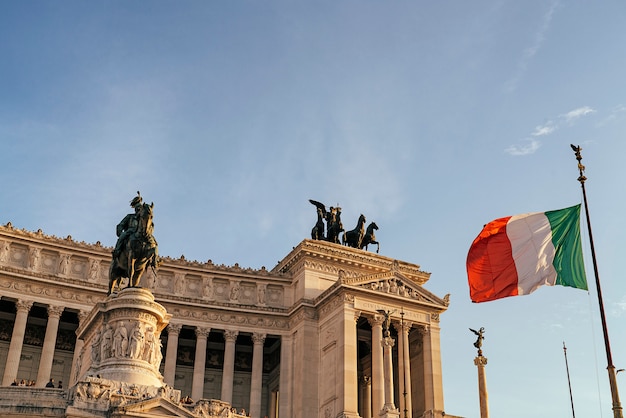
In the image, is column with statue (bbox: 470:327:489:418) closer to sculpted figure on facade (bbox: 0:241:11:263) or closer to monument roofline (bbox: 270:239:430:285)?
monument roofline (bbox: 270:239:430:285)

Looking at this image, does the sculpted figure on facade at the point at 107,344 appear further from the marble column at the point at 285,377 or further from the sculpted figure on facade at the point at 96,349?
the marble column at the point at 285,377

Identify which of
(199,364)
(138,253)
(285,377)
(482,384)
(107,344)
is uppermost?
(199,364)

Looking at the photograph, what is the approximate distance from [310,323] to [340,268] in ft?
19.7

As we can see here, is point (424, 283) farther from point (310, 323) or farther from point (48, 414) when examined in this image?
point (48, 414)

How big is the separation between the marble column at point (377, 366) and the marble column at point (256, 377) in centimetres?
926

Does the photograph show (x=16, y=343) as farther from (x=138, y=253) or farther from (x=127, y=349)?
(x=127, y=349)

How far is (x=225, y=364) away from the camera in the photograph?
6172 centimetres

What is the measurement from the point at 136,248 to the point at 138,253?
26cm

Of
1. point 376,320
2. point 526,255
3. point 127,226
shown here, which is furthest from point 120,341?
point 376,320

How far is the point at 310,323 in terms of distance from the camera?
203 feet

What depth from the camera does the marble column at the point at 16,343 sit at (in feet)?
180

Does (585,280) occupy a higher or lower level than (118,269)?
lower

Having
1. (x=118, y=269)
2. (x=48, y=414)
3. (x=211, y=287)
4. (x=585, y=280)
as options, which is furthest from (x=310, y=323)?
(x=585, y=280)

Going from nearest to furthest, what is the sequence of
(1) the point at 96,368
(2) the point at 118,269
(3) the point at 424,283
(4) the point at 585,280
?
(4) the point at 585,280
(1) the point at 96,368
(2) the point at 118,269
(3) the point at 424,283
